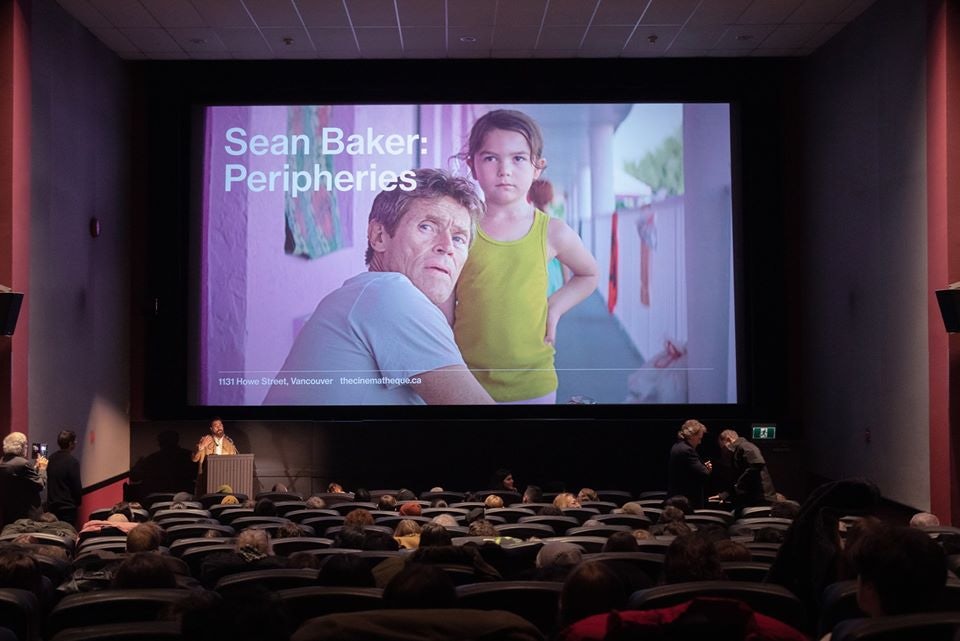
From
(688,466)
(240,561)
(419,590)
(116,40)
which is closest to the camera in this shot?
(419,590)

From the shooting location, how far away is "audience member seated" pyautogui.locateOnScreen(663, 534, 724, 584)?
3486 mm

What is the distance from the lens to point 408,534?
5785 mm

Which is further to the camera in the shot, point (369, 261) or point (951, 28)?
point (369, 261)

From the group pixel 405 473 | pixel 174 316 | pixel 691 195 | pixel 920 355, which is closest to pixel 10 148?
pixel 174 316

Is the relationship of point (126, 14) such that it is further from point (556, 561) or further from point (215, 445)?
point (556, 561)

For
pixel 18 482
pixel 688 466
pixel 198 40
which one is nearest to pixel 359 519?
pixel 18 482

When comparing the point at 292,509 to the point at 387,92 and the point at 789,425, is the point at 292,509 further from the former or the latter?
the point at 789,425

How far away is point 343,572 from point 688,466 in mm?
6038

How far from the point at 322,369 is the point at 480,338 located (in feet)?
6.09

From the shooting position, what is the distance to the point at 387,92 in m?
12.4

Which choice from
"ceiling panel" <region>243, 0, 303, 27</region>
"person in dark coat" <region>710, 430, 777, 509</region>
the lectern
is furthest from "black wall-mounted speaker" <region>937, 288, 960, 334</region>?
the lectern

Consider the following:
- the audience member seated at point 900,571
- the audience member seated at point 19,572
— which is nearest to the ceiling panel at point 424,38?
the audience member seated at point 19,572

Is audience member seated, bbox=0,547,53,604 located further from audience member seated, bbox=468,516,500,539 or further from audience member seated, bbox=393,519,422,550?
audience member seated, bbox=468,516,500,539

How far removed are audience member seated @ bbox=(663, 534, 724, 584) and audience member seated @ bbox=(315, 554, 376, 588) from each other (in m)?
1.05
